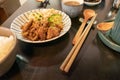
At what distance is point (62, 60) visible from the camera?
64 centimetres

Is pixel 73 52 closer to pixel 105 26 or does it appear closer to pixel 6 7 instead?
pixel 105 26

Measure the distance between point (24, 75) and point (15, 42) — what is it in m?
0.13

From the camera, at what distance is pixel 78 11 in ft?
2.76

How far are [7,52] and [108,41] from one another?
1.34ft

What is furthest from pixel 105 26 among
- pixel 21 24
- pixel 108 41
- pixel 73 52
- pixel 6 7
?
pixel 6 7

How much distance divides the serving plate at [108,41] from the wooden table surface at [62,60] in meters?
0.02

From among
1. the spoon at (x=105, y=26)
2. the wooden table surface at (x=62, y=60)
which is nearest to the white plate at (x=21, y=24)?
the wooden table surface at (x=62, y=60)

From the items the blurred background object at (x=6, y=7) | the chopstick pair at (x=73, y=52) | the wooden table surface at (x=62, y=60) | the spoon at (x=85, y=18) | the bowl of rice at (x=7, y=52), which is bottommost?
the blurred background object at (x=6, y=7)

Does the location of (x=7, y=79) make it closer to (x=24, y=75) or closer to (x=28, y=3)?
(x=24, y=75)

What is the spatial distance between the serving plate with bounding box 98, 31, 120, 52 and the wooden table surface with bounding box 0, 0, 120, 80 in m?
0.02

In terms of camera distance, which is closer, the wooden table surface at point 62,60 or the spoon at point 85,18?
the wooden table surface at point 62,60

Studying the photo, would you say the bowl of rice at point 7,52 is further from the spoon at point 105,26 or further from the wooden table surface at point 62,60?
the spoon at point 105,26

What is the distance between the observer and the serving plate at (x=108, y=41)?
66cm

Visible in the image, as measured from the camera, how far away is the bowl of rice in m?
0.53
